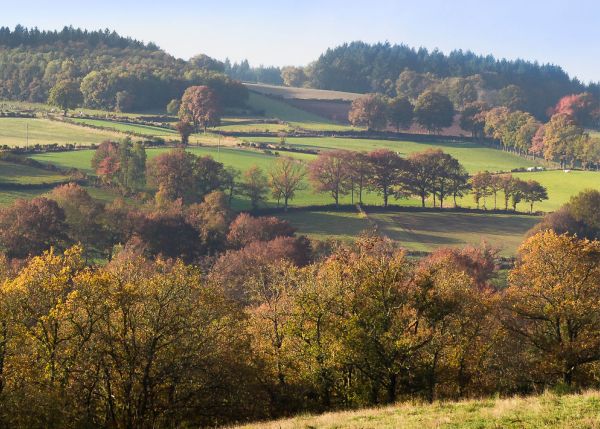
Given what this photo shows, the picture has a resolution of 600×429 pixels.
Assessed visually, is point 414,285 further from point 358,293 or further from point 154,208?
point 154,208

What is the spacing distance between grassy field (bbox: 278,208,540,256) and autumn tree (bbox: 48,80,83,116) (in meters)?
85.6

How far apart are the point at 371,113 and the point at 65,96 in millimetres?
75680

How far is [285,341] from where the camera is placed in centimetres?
3841

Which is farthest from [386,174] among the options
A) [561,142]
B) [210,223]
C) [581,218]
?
[561,142]

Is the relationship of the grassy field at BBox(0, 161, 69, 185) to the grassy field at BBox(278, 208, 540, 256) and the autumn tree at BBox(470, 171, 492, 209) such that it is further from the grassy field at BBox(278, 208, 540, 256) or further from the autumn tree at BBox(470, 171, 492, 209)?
the autumn tree at BBox(470, 171, 492, 209)

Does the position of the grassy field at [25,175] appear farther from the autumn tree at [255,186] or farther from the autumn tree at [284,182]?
the autumn tree at [284,182]

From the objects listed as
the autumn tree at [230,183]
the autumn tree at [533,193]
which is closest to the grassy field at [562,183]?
the autumn tree at [533,193]

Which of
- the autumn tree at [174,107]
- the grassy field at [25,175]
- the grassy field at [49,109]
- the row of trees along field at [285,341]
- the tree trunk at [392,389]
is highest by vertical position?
the autumn tree at [174,107]

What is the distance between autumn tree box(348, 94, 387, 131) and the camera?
630 feet

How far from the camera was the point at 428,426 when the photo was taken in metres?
24.2

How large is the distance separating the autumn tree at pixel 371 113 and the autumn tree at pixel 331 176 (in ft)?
246

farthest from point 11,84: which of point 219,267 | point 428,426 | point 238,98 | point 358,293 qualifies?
point 428,426

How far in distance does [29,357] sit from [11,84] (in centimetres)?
17935

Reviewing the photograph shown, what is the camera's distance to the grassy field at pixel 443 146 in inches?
6083
